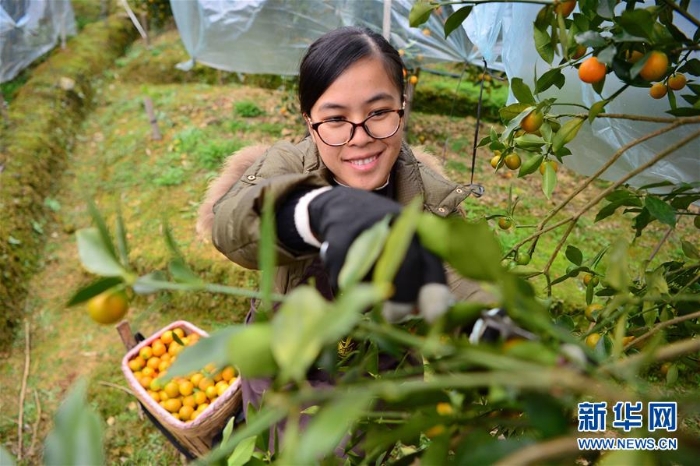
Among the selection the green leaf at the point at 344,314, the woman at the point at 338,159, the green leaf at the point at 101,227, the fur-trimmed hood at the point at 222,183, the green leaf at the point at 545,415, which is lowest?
the fur-trimmed hood at the point at 222,183

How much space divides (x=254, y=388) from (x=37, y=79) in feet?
13.6

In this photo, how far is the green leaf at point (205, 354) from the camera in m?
0.30

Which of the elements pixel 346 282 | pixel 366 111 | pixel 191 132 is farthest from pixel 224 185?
pixel 191 132

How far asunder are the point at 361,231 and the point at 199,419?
1.36m

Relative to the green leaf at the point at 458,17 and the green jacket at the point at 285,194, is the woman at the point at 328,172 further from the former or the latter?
the green leaf at the point at 458,17

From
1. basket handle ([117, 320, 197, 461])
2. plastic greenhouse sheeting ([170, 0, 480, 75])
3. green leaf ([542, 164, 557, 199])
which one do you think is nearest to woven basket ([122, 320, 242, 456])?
basket handle ([117, 320, 197, 461])

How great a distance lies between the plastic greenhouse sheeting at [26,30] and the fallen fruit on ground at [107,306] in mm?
4543

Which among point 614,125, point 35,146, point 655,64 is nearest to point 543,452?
point 655,64

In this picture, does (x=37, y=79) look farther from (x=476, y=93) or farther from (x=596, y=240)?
(x=596, y=240)

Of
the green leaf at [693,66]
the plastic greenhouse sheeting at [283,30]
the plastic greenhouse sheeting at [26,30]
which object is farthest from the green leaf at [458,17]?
the plastic greenhouse sheeting at [26,30]

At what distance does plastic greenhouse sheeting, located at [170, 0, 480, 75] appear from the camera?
116 inches

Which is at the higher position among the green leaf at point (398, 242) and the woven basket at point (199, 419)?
the green leaf at point (398, 242)

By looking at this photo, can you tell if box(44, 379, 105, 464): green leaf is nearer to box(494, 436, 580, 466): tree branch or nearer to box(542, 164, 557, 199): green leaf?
box(494, 436, 580, 466): tree branch

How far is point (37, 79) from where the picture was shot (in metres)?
4.18
